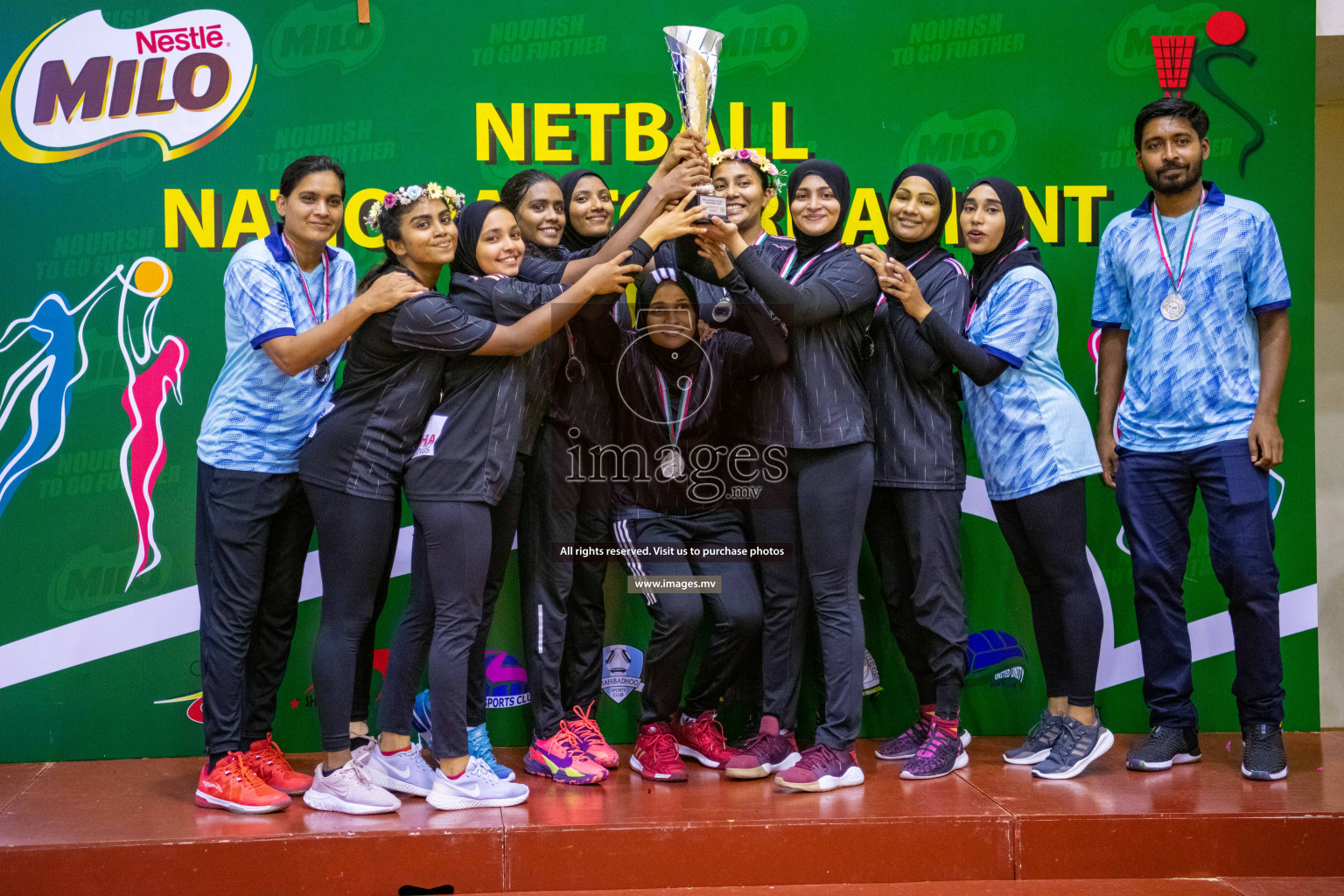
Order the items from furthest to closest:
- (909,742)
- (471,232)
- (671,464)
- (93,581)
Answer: (93,581) < (909,742) < (671,464) < (471,232)

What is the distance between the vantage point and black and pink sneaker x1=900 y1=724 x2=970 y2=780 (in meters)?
3.35

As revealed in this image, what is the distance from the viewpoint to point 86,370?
3781 mm

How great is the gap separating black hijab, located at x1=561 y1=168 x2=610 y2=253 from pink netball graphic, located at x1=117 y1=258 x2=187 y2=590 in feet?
4.54

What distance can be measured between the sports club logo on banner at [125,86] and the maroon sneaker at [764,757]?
271 cm

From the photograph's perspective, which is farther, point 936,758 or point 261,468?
point 936,758

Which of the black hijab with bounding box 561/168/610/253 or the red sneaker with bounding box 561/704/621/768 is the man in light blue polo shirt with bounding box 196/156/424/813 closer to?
the black hijab with bounding box 561/168/610/253

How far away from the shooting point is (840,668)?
3211 millimetres

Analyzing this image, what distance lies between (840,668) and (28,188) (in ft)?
10.2

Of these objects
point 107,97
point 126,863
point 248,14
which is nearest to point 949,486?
point 126,863

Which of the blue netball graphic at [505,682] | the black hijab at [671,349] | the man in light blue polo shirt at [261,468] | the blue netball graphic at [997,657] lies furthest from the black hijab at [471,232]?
the blue netball graphic at [997,657]

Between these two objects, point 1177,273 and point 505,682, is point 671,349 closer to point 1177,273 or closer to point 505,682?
point 505,682

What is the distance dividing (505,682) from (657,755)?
713 mm

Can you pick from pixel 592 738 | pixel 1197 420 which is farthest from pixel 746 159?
pixel 592 738

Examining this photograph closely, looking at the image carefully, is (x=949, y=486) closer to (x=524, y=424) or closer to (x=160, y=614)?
(x=524, y=424)
